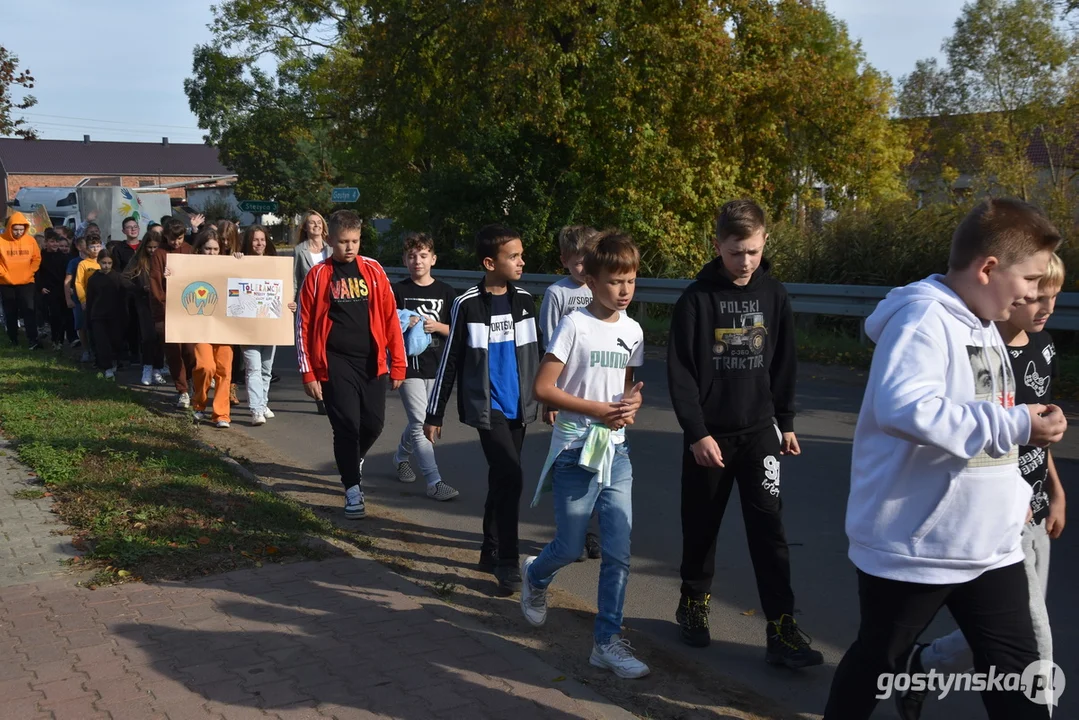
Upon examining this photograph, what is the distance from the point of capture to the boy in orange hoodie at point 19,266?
588 inches

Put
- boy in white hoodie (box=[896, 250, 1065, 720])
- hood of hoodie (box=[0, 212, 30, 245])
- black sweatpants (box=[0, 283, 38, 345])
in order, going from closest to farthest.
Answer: boy in white hoodie (box=[896, 250, 1065, 720]) < hood of hoodie (box=[0, 212, 30, 245]) < black sweatpants (box=[0, 283, 38, 345])

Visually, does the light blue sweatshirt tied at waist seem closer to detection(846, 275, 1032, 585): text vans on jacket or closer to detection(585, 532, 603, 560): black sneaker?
detection(846, 275, 1032, 585): text vans on jacket

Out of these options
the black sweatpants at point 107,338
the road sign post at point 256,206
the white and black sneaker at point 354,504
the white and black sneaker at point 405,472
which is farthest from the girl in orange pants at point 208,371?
the road sign post at point 256,206

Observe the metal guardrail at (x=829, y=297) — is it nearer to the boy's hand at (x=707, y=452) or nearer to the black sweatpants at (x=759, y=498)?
the black sweatpants at (x=759, y=498)

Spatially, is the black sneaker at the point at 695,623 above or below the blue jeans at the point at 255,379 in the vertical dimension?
below

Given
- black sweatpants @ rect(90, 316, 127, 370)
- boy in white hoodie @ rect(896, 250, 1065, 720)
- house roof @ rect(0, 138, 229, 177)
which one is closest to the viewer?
boy in white hoodie @ rect(896, 250, 1065, 720)

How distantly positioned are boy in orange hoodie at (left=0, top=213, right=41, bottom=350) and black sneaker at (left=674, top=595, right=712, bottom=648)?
13.5m

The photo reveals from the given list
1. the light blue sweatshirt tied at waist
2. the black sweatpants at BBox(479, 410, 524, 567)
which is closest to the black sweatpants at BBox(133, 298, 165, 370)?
the black sweatpants at BBox(479, 410, 524, 567)

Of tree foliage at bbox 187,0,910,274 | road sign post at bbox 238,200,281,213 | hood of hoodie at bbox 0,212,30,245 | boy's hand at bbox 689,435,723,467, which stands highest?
tree foliage at bbox 187,0,910,274

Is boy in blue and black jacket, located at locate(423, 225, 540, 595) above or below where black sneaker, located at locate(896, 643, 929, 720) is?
above

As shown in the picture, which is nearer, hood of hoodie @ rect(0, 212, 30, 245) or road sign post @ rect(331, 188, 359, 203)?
hood of hoodie @ rect(0, 212, 30, 245)

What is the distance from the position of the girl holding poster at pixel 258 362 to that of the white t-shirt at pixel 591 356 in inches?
241

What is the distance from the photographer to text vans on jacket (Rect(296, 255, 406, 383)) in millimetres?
6711

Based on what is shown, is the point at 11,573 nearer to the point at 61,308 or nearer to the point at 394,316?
the point at 394,316
